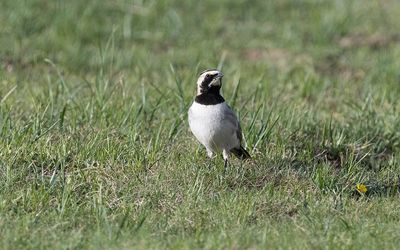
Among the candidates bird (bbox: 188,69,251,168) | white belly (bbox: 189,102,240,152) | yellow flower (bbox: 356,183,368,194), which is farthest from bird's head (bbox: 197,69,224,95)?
yellow flower (bbox: 356,183,368,194)

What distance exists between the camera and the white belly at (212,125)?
263 inches

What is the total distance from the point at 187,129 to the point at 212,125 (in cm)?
94

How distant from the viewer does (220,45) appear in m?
10.6

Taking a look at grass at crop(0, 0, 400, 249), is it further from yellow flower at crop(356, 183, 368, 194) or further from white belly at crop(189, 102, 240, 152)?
white belly at crop(189, 102, 240, 152)

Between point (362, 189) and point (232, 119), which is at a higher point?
point (232, 119)

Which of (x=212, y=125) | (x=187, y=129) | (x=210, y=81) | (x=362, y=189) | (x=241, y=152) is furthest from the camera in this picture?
(x=187, y=129)

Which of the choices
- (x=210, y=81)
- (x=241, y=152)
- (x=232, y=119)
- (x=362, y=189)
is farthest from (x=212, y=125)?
(x=362, y=189)

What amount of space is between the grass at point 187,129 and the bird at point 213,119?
15 centimetres

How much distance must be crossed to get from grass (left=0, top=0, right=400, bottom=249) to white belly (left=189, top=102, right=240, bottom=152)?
166 millimetres

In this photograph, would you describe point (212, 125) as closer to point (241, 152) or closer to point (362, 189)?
point (241, 152)

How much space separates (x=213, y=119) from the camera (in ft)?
22.0

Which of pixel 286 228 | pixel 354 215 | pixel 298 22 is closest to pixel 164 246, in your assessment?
pixel 286 228

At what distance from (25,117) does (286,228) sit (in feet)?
8.73

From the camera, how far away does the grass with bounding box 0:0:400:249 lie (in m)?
5.83
